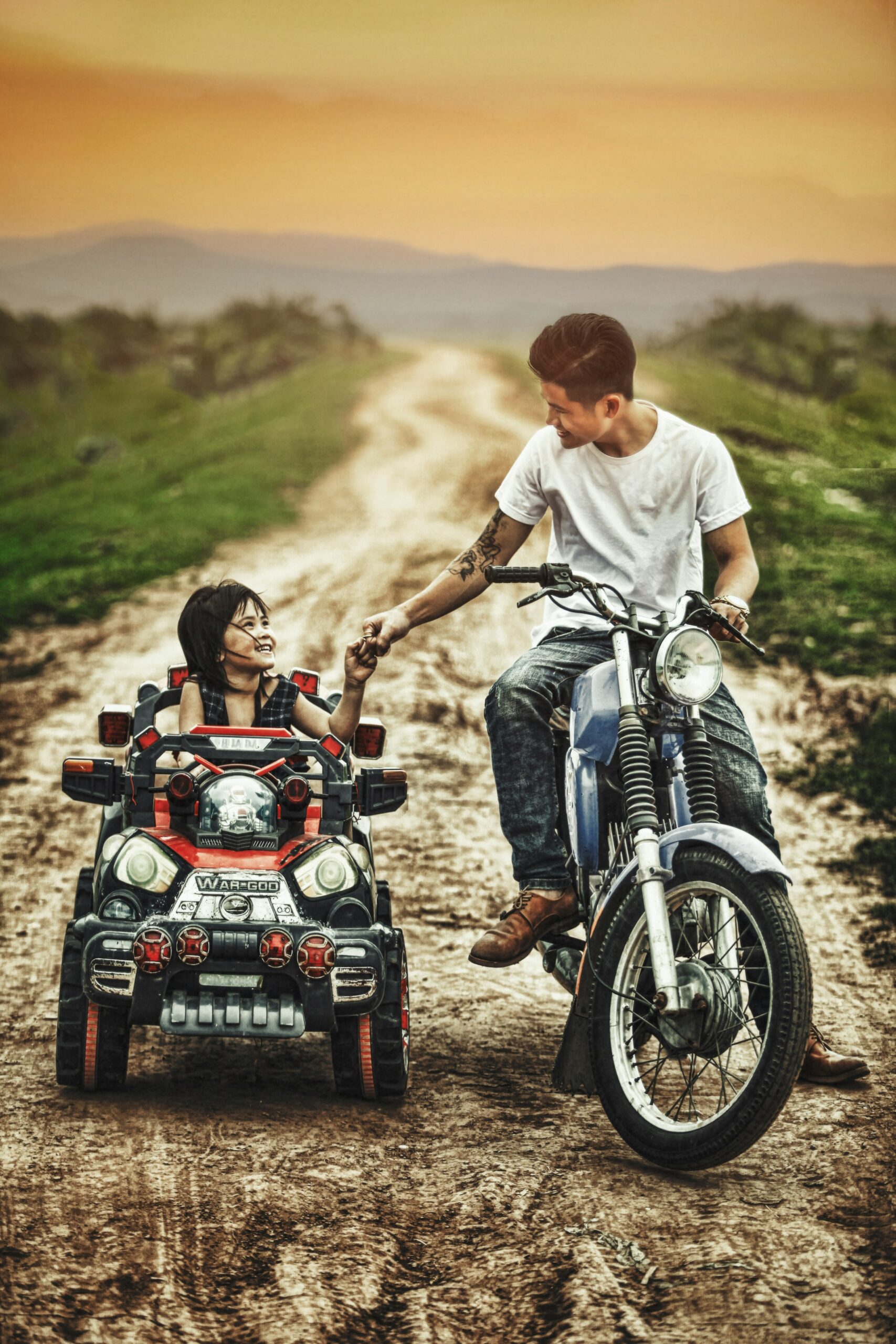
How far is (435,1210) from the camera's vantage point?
10.7ft

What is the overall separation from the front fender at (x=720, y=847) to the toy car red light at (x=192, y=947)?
3.52 ft

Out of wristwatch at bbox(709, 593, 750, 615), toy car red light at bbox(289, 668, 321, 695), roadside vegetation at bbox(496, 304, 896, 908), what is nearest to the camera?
wristwatch at bbox(709, 593, 750, 615)

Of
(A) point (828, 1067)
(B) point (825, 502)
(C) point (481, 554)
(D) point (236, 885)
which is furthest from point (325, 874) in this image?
(B) point (825, 502)

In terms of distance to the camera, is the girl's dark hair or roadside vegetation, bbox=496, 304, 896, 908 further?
roadside vegetation, bbox=496, 304, 896, 908

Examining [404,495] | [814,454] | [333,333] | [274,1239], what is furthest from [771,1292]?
[333,333]

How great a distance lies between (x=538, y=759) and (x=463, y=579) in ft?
2.30

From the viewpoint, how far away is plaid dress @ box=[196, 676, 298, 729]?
4.64 m

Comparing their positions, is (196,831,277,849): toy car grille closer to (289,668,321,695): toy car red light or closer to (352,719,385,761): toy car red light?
(352,719,385,761): toy car red light

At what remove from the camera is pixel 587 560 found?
4352 millimetres

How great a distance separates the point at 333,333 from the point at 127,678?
34.6 metres

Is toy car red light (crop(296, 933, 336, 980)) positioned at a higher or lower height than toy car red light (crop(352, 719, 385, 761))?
lower

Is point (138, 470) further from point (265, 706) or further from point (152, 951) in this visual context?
point (152, 951)

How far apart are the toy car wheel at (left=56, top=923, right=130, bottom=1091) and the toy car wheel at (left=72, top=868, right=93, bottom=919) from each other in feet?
0.78

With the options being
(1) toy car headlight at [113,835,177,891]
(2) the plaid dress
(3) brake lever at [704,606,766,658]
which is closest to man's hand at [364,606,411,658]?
(2) the plaid dress
